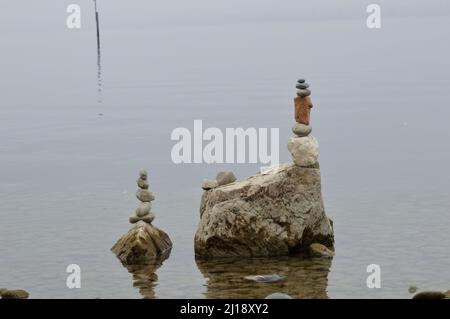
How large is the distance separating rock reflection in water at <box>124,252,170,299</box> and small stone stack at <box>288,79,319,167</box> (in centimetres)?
577

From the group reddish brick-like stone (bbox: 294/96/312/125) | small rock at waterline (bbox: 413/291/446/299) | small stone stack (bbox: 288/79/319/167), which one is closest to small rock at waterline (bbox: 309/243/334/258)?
small stone stack (bbox: 288/79/319/167)

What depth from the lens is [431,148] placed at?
7856 cm

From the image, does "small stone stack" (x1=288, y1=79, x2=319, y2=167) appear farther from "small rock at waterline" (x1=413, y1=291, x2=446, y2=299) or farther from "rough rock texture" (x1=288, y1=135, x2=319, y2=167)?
"small rock at waterline" (x1=413, y1=291, x2=446, y2=299)

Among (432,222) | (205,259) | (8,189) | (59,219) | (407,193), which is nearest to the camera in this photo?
(205,259)

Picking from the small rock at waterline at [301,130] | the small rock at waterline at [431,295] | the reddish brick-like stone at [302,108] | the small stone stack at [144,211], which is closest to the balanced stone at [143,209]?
the small stone stack at [144,211]

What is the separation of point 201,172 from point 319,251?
25.7 metres

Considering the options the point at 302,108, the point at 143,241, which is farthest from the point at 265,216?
the point at 143,241

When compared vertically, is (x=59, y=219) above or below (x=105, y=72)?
below

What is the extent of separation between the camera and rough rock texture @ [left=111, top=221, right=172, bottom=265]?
134 ft

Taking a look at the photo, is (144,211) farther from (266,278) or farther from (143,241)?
(266,278)
